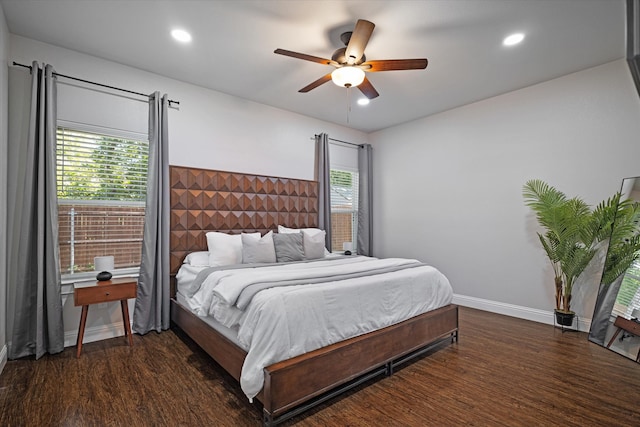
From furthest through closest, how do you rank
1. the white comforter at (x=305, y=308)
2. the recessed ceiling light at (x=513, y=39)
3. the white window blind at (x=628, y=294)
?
the recessed ceiling light at (x=513, y=39), the white window blind at (x=628, y=294), the white comforter at (x=305, y=308)

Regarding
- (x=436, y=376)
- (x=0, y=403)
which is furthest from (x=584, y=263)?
(x=0, y=403)

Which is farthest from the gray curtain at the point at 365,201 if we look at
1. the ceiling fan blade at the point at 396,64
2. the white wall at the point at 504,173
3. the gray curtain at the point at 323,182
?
the ceiling fan blade at the point at 396,64

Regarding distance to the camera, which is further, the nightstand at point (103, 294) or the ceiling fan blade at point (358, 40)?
the nightstand at point (103, 294)

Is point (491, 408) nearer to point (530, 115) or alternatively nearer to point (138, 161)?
point (530, 115)

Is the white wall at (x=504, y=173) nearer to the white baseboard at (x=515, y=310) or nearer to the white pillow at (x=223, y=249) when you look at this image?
the white baseboard at (x=515, y=310)

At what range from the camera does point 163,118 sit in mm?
3654

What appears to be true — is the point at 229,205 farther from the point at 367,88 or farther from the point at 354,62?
the point at 354,62

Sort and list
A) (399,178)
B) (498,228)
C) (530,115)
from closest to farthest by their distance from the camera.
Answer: (530,115), (498,228), (399,178)

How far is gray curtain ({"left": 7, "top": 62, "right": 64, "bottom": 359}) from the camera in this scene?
2.85 m

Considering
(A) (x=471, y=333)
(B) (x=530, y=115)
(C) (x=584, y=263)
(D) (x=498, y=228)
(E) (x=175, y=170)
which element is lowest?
(A) (x=471, y=333)

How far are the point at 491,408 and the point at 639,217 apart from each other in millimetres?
2085

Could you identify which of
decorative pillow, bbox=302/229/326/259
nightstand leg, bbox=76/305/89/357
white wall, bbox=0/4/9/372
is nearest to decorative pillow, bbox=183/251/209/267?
nightstand leg, bbox=76/305/89/357

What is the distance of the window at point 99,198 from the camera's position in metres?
3.21

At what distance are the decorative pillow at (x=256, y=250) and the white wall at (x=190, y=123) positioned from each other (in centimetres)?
122
